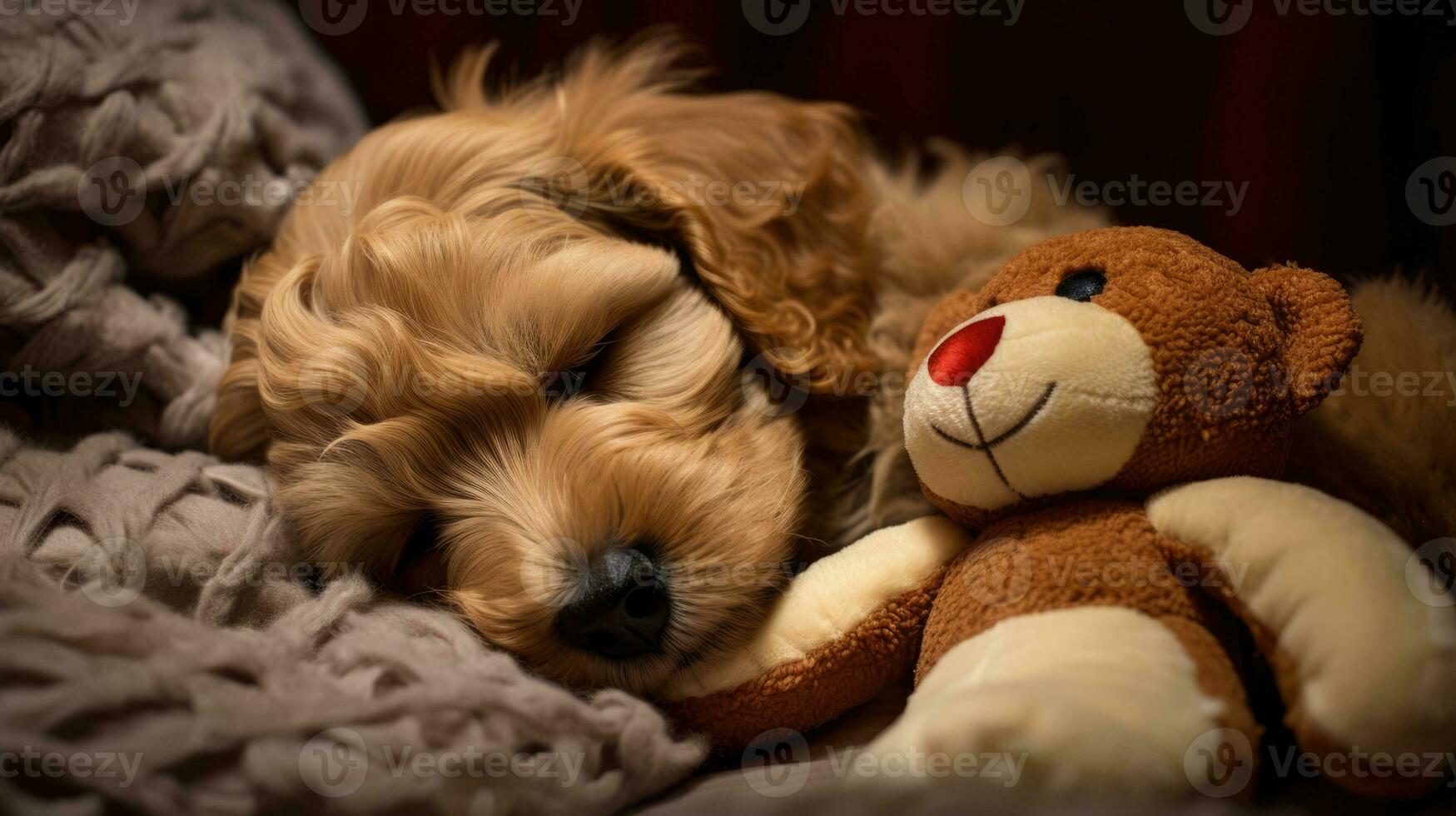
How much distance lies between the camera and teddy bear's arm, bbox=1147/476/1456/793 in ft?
2.41

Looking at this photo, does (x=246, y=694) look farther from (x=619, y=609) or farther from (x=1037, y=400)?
(x=1037, y=400)

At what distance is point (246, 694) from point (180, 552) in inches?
13.7

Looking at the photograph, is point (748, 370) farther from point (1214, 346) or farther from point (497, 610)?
point (1214, 346)

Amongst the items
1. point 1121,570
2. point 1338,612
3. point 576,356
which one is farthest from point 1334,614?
point 576,356

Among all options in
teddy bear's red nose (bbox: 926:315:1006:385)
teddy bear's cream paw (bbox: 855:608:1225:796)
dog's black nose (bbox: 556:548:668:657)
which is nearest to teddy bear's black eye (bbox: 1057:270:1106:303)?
teddy bear's red nose (bbox: 926:315:1006:385)

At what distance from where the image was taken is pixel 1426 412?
111cm

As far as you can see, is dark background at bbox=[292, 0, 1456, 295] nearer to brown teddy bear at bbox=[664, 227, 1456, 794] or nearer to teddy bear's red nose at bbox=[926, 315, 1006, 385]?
brown teddy bear at bbox=[664, 227, 1456, 794]

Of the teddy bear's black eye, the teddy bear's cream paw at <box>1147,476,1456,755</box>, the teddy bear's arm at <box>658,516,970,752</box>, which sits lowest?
the teddy bear's arm at <box>658,516,970,752</box>

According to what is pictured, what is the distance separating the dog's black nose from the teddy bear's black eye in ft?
1.86

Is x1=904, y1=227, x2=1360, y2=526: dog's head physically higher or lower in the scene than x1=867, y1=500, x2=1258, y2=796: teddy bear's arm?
higher

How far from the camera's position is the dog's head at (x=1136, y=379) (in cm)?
92

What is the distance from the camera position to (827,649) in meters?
1.09

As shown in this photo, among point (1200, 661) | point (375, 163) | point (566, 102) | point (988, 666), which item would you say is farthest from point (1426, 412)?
point (375, 163)

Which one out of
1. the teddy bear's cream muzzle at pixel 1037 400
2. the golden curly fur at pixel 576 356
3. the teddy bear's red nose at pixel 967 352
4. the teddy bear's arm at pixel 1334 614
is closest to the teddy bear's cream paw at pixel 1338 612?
the teddy bear's arm at pixel 1334 614
